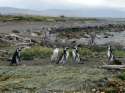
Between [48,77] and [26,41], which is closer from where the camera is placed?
[48,77]

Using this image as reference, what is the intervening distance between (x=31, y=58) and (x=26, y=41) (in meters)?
8.36

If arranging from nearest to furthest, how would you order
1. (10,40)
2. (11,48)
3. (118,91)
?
(118,91), (11,48), (10,40)

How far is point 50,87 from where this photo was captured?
15359 mm

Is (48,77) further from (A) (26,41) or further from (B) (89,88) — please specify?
(A) (26,41)

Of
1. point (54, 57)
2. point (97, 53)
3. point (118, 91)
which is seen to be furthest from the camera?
point (97, 53)

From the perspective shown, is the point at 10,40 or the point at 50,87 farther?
the point at 10,40

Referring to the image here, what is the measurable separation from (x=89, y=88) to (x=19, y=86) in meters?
2.54

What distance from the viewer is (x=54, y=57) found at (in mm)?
25281

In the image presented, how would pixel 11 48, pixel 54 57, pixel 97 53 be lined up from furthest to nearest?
pixel 11 48 → pixel 97 53 → pixel 54 57

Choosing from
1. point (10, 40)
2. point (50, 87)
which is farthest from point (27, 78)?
point (10, 40)

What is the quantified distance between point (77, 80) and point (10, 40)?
18.9 m

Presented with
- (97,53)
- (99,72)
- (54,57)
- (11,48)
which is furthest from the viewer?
(11,48)

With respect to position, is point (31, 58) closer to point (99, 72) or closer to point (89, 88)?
point (99, 72)

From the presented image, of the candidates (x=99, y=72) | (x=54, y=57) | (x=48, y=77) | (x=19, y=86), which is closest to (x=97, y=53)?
(x=54, y=57)
